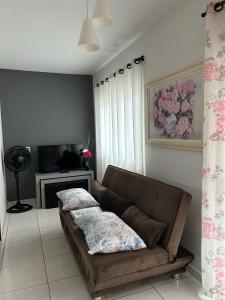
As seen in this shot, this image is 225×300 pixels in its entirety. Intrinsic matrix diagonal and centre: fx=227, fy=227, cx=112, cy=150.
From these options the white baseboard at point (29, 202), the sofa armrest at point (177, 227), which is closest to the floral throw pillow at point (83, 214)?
the sofa armrest at point (177, 227)

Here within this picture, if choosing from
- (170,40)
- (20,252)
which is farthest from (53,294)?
(170,40)

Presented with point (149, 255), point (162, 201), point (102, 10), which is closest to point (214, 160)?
point (162, 201)

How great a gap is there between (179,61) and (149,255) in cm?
176

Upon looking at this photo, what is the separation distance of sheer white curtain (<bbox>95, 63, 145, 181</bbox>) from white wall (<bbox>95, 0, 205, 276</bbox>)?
22 centimetres

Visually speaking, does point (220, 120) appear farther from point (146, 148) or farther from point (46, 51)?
point (46, 51)

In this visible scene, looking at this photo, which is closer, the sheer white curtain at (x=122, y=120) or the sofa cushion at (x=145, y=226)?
the sofa cushion at (x=145, y=226)

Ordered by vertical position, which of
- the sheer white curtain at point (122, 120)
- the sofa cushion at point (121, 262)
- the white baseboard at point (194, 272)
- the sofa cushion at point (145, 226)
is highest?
the sheer white curtain at point (122, 120)

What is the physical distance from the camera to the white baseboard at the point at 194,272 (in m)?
2.05

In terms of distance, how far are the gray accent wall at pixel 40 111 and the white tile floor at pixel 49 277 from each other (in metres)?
1.73

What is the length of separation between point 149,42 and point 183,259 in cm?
230

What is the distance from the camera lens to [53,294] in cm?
193

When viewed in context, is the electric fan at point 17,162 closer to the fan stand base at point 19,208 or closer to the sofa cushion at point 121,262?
the fan stand base at point 19,208

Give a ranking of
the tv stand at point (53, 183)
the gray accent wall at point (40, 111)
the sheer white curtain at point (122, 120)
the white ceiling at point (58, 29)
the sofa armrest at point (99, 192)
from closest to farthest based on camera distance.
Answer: the white ceiling at point (58, 29), the sheer white curtain at point (122, 120), the sofa armrest at point (99, 192), the tv stand at point (53, 183), the gray accent wall at point (40, 111)

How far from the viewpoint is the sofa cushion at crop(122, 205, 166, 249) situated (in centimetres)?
191
